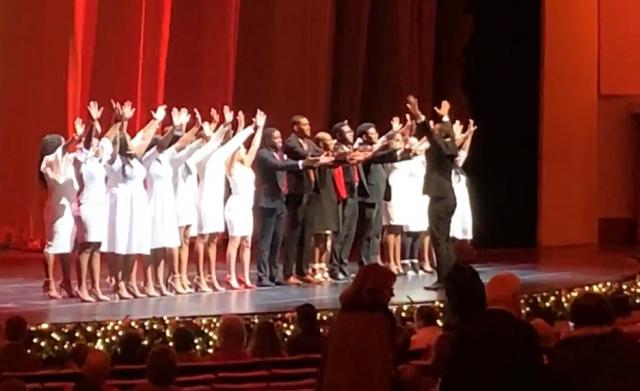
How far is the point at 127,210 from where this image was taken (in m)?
8.31

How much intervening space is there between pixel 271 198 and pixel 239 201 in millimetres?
294

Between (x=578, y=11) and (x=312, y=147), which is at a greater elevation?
(x=578, y=11)

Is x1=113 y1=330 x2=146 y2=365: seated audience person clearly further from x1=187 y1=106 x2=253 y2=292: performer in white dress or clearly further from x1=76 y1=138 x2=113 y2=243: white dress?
x1=187 y1=106 x2=253 y2=292: performer in white dress

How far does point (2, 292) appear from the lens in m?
8.73

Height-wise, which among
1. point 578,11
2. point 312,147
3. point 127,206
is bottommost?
point 127,206

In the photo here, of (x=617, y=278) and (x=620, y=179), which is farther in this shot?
(x=620, y=179)

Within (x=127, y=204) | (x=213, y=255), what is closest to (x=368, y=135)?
(x=213, y=255)

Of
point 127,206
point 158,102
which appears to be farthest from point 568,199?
point 127,206

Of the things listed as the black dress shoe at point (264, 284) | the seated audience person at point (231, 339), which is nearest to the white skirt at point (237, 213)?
the black dress shoe at point (264, 284)

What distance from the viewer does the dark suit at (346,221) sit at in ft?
32.8

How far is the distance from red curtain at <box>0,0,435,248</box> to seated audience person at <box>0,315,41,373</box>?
7.17 meters

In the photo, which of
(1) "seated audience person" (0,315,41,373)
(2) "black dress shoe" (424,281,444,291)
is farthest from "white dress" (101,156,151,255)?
(1) "seated audience person" (0,315,41,373)

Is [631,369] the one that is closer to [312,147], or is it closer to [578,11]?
[312,147]

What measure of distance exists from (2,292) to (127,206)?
1295 millimetres
